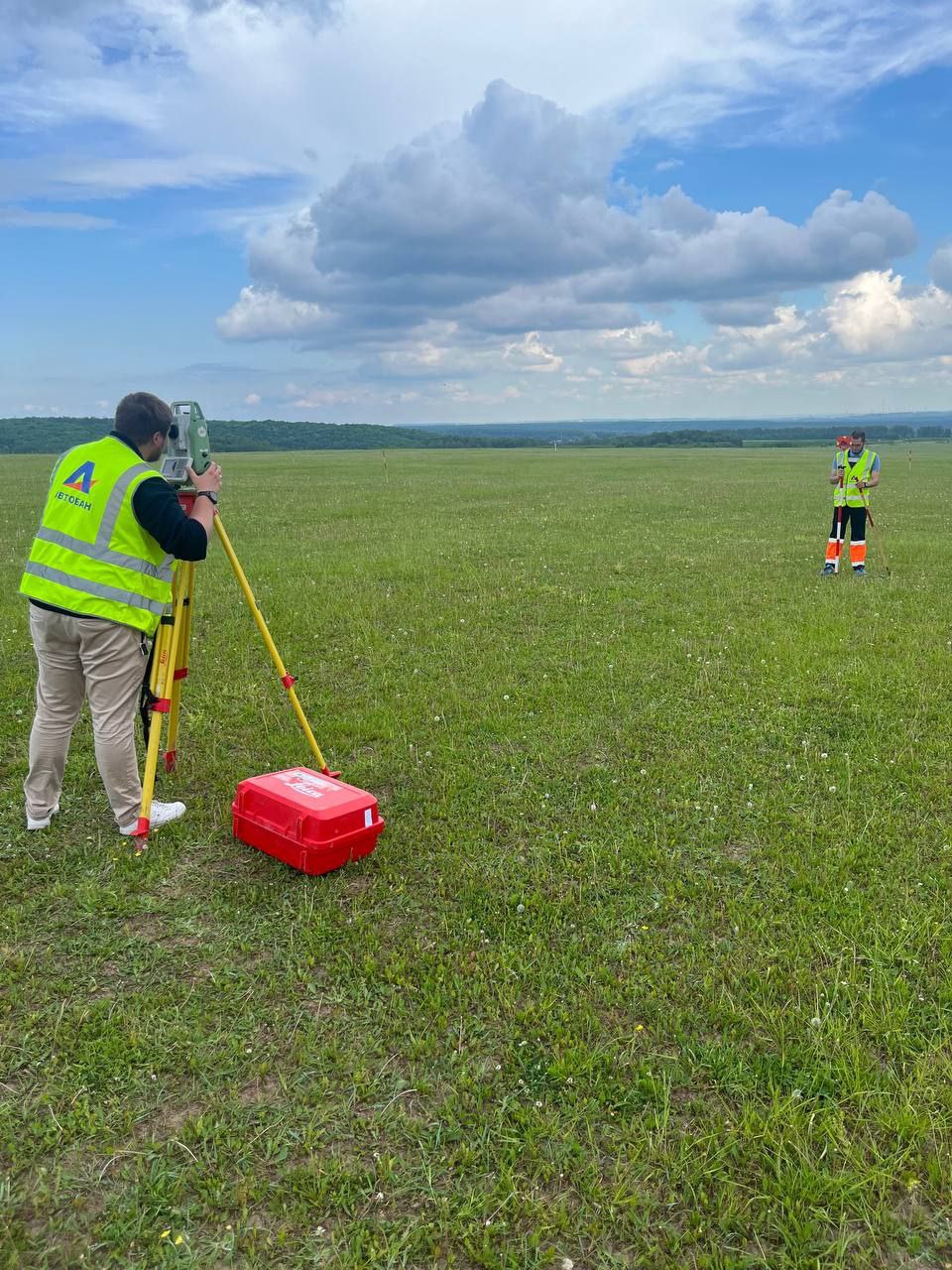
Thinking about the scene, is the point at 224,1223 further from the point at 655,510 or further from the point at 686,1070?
the point at 655,510

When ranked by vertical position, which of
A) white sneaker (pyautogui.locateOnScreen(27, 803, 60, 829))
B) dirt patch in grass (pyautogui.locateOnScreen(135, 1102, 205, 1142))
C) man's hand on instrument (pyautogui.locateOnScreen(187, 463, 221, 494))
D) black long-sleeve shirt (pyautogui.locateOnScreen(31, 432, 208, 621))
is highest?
man's hand on instrument (pyautogui.locateOnScreen(187, 463, 221, 494))

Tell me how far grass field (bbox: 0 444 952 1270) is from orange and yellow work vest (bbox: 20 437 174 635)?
2.02 meters

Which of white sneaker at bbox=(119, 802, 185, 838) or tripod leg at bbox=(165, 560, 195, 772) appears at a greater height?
tripod leg at bbox=(165, 560, 195, 772)

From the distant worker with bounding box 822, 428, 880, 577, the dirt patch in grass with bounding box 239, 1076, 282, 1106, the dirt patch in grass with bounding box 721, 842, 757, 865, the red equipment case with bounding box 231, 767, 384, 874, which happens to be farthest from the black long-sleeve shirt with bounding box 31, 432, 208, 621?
the distant worker with bounding box 822, 428, 880, 577

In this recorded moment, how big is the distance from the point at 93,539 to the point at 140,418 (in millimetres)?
950

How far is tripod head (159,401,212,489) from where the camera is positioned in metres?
6.03

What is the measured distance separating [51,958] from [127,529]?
2912 mm

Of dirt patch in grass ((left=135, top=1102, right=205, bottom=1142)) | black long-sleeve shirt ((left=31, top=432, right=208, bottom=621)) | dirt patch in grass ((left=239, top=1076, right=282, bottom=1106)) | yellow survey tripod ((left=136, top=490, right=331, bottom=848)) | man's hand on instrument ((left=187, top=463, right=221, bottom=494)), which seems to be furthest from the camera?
yellow survey tripod ((left=136, top=490, right=331, bottom=848))

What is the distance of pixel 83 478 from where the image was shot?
573cm

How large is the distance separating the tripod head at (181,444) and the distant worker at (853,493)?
549 inches

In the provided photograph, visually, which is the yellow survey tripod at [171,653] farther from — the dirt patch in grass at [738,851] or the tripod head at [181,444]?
the dirt patch in grass at [738,851]

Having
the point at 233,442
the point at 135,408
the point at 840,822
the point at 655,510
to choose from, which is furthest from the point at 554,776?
the point at 233,442

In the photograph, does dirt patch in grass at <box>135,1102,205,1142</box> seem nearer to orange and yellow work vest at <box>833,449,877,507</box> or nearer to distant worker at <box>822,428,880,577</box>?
distant worker at <box>822,428,880,577</box>

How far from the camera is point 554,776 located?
7.52 metres
